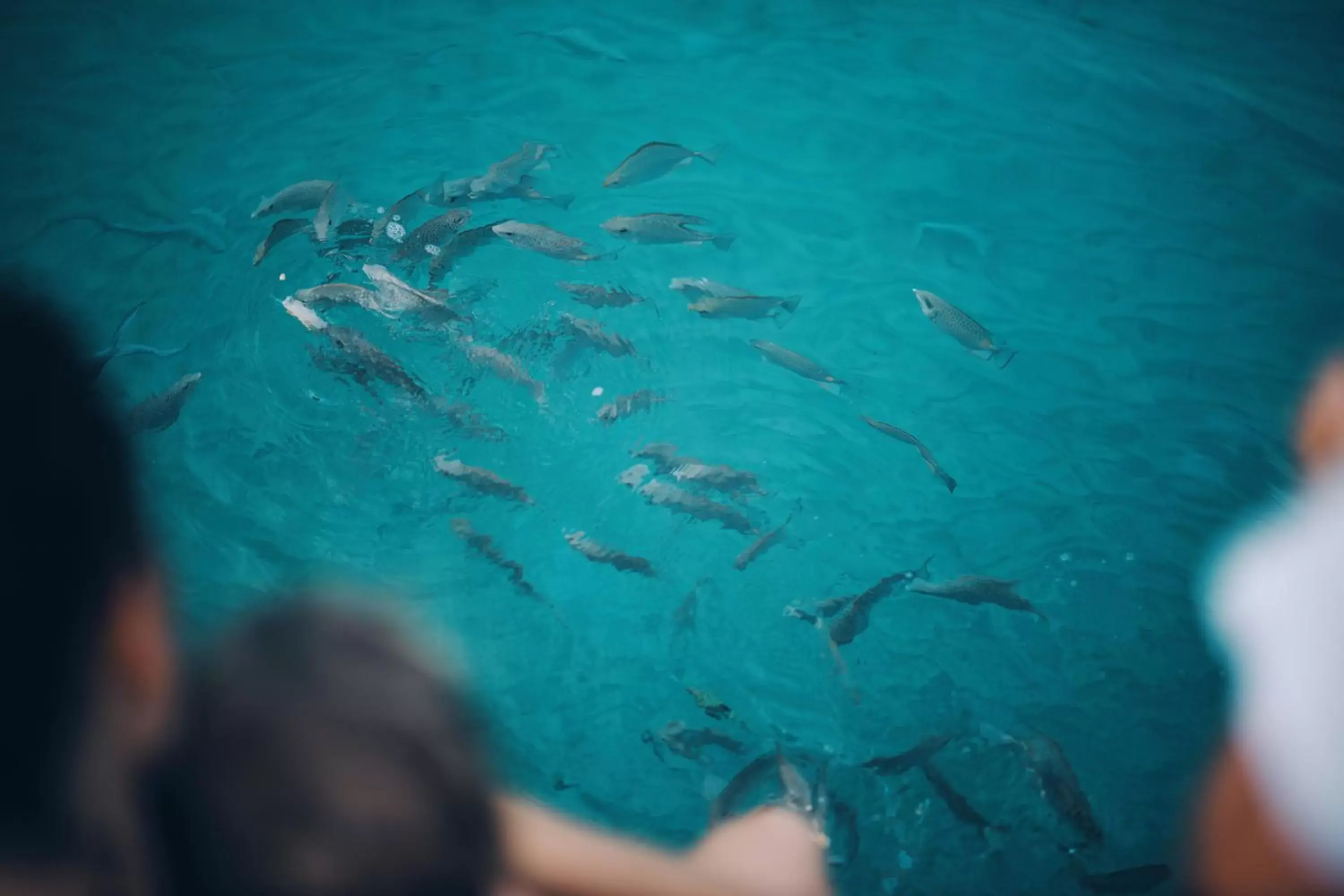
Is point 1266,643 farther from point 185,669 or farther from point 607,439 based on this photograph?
point 607,439

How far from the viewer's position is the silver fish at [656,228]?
4.91 m

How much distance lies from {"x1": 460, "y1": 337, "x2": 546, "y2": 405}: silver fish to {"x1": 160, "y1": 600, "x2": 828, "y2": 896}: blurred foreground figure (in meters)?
5.21

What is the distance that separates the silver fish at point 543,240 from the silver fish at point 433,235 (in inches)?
11.2

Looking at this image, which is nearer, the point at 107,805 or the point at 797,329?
the point at 107,805

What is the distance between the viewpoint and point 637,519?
21.9 feet

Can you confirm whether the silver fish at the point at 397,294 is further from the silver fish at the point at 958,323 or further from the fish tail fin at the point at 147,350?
the silver fish at the point at 958,323

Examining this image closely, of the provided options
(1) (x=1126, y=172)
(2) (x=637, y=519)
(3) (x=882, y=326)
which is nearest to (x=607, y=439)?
(2) (x=637, y=519)

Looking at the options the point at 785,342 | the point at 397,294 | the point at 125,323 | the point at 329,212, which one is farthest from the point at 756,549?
the point at 125,323

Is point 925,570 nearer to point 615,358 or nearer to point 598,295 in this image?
point 615,358

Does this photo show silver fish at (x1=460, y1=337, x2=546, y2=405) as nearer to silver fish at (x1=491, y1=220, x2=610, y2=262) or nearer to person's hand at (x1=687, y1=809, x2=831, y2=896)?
silver fish at (x1=491, y1=220, x2=610, y2=262)

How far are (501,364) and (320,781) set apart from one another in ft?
17.9

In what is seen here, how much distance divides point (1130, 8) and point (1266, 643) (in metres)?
5.32

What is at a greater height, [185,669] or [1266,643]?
[185,669]

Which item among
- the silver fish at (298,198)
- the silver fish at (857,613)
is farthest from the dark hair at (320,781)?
the silver fish at (298,198)
